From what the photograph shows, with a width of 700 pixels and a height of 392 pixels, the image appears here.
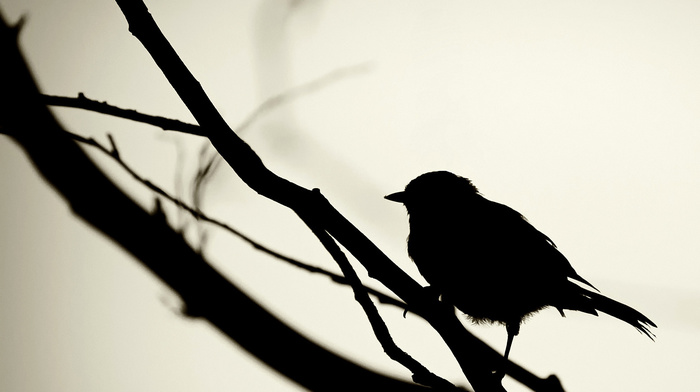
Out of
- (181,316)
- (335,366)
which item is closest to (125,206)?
(181,316)

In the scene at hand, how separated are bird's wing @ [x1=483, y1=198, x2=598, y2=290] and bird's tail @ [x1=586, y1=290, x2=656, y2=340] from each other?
0.12 metres

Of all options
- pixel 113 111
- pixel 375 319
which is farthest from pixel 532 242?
pixel 113 111

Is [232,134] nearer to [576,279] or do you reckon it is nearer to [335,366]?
[335,366]

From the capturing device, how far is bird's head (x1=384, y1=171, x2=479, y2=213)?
3.90 metres

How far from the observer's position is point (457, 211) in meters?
3.79

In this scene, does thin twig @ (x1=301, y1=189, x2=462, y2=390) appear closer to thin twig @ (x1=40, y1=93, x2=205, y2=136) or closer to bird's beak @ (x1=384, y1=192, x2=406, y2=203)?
thin twig @ (x1=40, y1=93, x2=205, y2=136)

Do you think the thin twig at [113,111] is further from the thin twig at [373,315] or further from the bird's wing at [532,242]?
the bird's wing at [532,242]

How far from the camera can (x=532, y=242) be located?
12.0 feet

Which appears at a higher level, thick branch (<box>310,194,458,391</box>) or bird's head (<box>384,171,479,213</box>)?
bird's head (<box>384,171,479,213</box>)

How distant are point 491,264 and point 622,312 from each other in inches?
29.8

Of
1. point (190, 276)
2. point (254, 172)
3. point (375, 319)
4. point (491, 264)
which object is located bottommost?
point (375, 319)

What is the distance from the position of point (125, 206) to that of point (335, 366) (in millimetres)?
1461

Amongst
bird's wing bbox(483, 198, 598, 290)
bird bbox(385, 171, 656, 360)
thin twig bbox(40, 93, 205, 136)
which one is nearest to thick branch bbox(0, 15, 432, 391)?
bird bbox(385, 171, 656, 360)

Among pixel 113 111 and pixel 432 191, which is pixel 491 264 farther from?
pixel 113 111
